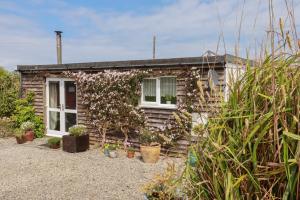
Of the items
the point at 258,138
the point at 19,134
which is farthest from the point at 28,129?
the point at 258,138

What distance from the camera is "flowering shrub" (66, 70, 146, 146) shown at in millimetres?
9438

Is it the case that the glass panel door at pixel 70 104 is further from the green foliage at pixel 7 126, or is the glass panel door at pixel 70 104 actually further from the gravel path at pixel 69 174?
the green foliage at pixel 7 126

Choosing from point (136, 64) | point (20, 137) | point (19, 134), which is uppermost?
point (136, 64)

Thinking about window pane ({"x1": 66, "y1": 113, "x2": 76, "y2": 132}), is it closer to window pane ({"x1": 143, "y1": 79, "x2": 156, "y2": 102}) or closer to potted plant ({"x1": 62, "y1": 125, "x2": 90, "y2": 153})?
potted plant ({"x1": 62, "y1": 125, "x2": 90, "y2": 153})

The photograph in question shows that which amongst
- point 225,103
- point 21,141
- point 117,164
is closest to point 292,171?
point 225,103

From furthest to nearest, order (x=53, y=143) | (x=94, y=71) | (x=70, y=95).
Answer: (x=70, y=95)
(x=94, y=71)
(x=53, y=143)

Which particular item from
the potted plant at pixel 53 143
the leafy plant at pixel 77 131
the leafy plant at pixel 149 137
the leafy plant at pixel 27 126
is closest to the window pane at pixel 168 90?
the leafy plant at pixel 149 137

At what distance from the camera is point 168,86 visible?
9062 millimetres

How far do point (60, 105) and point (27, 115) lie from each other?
58.5 inches

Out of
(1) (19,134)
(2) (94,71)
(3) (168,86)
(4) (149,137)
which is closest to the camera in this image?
(4) (149,137)

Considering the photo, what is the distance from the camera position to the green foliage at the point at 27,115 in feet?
39.1

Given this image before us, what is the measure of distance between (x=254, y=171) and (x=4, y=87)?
44.8 ft

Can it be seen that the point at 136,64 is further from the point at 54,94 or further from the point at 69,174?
the point at 54,94

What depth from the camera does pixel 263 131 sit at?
1.45 m
